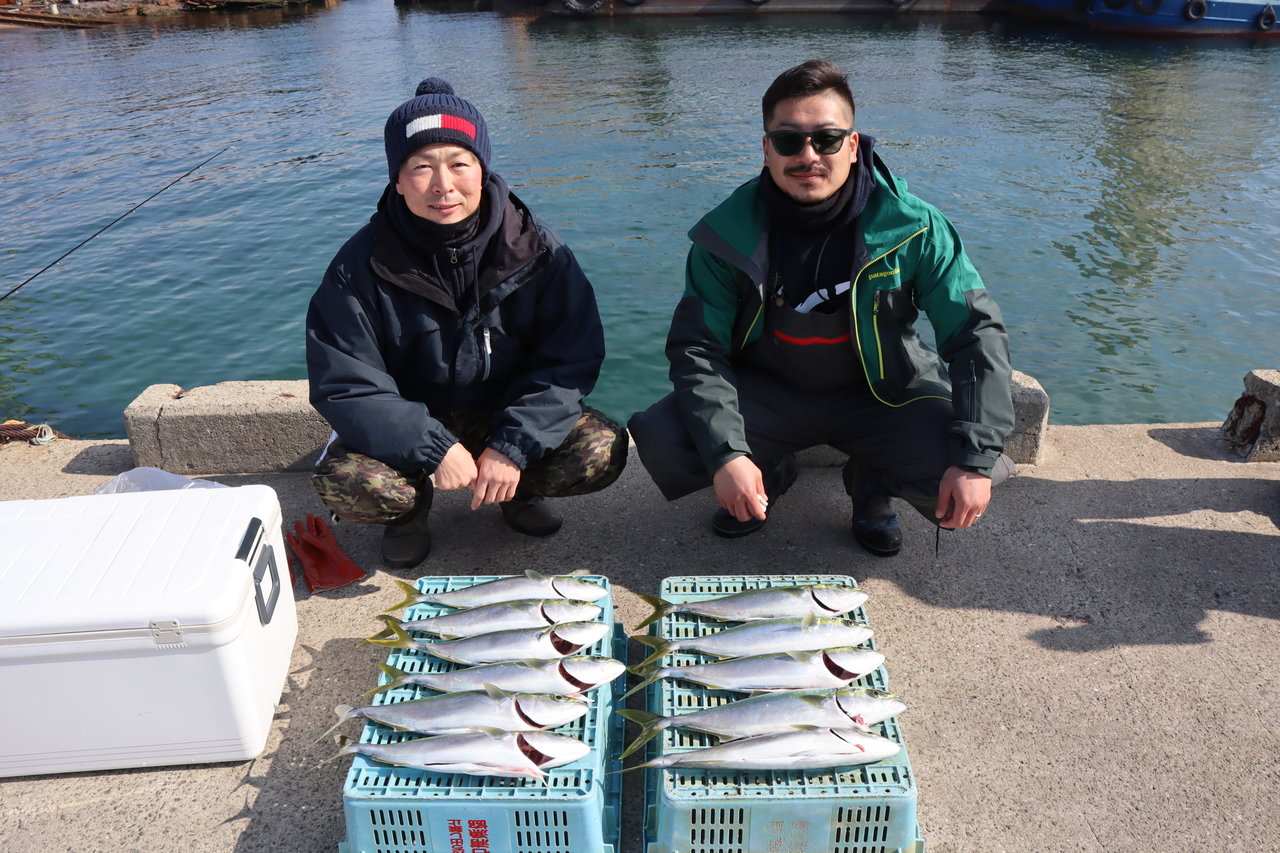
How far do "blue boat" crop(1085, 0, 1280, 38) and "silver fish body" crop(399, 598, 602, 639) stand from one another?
3107 centimetres

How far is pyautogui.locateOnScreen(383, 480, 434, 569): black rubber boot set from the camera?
3777 mm

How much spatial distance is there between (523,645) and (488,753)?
1.56 feet

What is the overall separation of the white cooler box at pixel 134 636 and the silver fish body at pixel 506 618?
0.55 m

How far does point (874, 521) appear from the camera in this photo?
3.84m

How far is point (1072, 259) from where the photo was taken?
33.4 feet

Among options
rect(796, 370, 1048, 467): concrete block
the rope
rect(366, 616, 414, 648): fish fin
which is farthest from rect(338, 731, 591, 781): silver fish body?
the rope

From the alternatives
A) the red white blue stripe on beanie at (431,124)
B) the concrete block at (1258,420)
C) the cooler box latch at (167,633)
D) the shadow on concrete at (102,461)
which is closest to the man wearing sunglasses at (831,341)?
the red white blue stripe on beanie at (431,124)

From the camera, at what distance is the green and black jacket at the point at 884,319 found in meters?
3.30

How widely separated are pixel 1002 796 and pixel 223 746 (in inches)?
94.2

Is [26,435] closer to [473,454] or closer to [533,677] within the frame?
[473,454]

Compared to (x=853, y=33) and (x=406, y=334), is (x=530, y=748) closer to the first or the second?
(x=406, y=334)

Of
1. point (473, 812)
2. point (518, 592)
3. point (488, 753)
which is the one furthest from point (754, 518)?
point (473, 812)

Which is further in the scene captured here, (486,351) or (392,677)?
(486,351)

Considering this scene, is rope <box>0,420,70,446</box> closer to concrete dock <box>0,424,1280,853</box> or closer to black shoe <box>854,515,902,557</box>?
concrete dock <box>0,424,1280,853</box>
